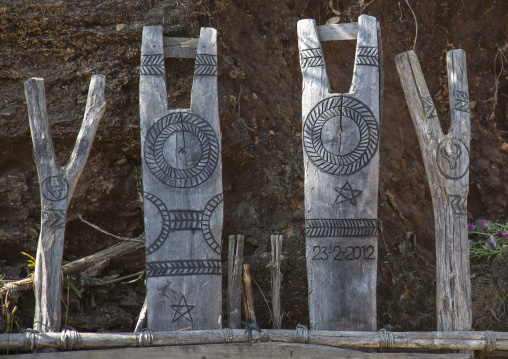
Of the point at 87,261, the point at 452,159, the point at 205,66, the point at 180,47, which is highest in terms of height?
the point at 180,47

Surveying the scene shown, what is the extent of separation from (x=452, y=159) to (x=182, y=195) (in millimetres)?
1489

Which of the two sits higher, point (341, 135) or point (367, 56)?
point (367, 56)

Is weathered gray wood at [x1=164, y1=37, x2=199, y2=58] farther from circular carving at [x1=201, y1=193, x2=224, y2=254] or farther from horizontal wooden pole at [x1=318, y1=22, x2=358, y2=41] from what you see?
circular carving at [x1=201, y1=193, x2=224, y2=254]

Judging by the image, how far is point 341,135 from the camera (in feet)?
11.5

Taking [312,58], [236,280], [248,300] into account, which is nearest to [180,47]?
[312,58]

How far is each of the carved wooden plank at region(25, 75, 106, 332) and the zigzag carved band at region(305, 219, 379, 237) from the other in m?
1.32

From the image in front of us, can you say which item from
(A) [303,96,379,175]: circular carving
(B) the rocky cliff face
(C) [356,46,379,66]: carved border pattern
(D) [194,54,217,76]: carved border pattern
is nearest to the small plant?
(B) the rocky cliff face

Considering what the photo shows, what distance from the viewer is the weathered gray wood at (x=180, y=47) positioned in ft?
11.9

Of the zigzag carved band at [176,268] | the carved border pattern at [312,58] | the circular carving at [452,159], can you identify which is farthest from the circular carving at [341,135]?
the zigzag carved band at [176,268]

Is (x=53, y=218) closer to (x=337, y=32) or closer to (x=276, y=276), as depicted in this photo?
(x=276, y=276)

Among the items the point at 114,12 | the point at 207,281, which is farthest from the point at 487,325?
the point at 114,12

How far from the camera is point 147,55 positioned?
356cm

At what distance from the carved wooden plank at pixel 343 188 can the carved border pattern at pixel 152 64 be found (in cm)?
83

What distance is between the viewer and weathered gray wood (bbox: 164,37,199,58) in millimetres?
3635
